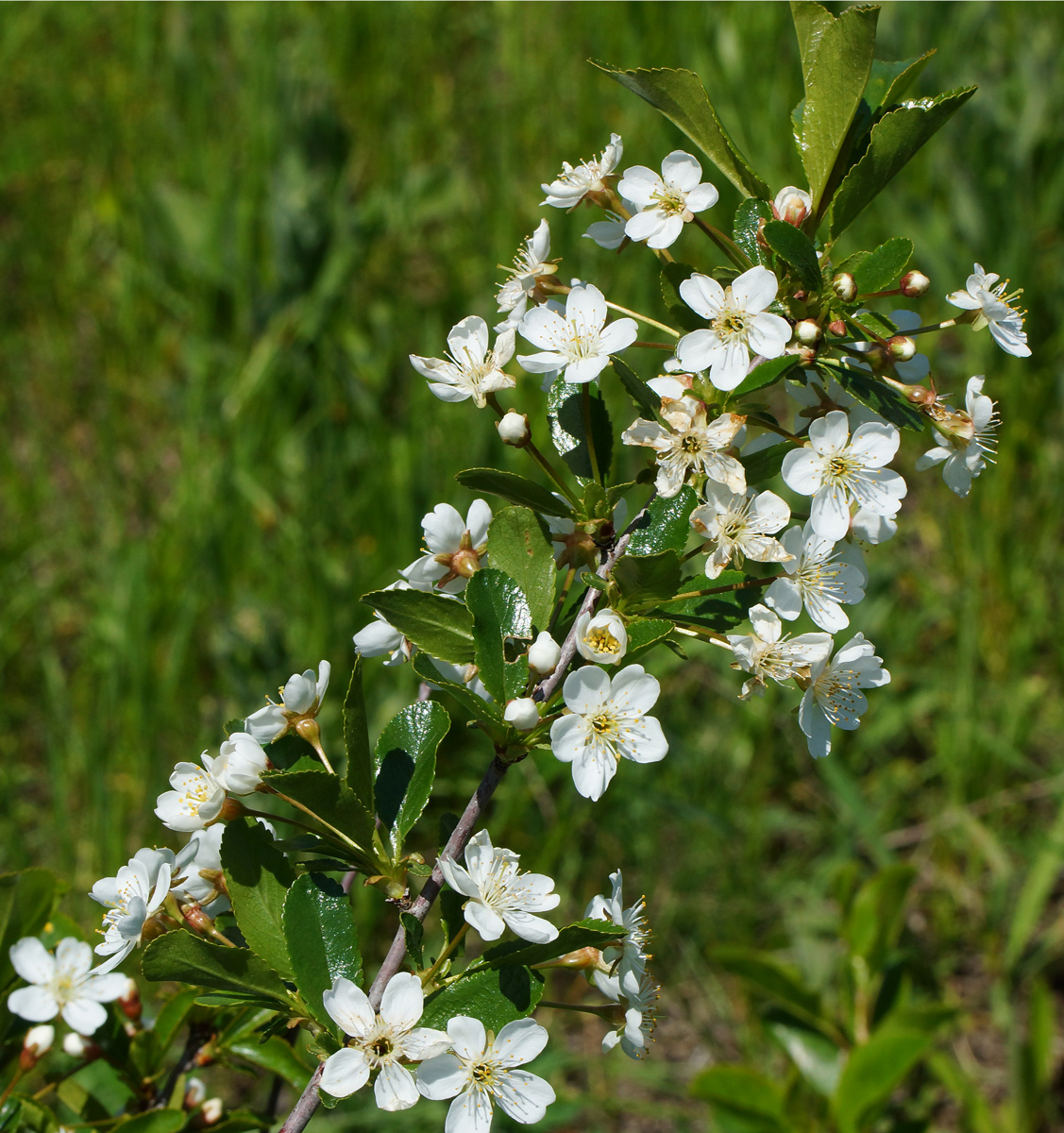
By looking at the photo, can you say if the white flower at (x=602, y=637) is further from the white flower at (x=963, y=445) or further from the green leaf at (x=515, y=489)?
the white flower at (x=963, y=445)

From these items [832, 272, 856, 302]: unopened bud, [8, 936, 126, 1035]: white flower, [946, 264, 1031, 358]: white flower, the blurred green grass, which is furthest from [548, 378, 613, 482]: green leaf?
the blurred green grass

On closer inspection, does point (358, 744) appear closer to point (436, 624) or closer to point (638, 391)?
point (436, 624)

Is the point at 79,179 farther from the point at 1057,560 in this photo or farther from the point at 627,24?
the point at 1057,560

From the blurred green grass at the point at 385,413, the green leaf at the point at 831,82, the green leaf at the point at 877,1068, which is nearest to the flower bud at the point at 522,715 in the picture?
the green leaf at the point at 831,82

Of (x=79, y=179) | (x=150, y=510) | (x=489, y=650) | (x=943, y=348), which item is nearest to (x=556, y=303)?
(x=489, y=650)

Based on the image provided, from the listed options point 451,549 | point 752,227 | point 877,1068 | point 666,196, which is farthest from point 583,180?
point 877,1068

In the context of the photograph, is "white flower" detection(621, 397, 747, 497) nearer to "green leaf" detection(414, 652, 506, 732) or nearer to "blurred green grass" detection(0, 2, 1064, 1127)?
"green leaf" detection(414, 652, 506, 732)
